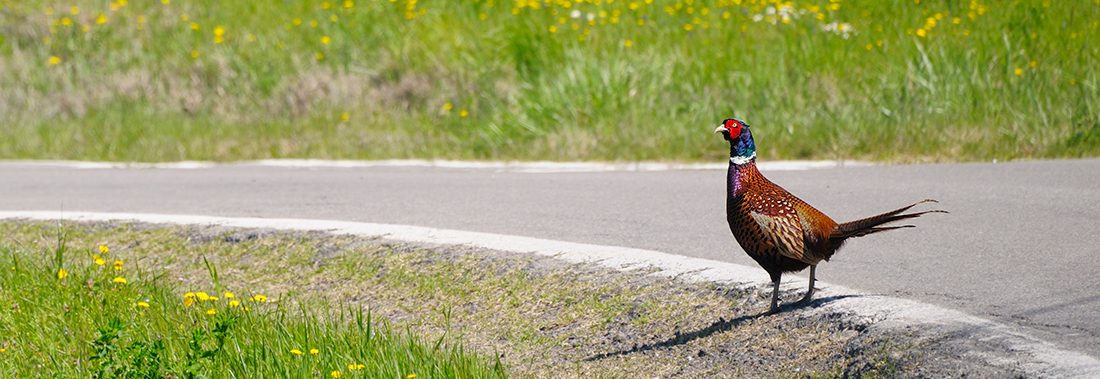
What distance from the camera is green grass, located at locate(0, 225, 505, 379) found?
3641 mm

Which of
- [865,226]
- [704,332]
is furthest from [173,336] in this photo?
[865,226]

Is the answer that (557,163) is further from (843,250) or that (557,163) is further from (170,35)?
(170,35)

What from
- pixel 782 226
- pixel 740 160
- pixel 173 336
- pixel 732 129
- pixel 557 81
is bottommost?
pixel 173 336

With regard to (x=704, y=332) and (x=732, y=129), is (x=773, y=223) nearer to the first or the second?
(x=732, y=129)

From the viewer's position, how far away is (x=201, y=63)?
1384 centimetres

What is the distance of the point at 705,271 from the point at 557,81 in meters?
6.14

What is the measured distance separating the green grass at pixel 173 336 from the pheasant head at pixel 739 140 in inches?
49.7

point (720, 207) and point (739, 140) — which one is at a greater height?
point (739, 140)

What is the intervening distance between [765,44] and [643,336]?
304 inches

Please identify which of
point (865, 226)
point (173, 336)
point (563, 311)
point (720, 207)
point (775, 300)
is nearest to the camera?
point (865, 226)

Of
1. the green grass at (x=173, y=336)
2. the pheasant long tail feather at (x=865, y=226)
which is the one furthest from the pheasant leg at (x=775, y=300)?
the green grass at (x=173, y=336)

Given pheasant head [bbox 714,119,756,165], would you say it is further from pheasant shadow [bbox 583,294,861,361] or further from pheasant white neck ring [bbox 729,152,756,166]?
pheasant shadow [bbox 583,294,861,361]

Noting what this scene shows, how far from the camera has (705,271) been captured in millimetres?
4691

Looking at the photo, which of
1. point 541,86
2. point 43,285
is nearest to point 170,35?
point 541,86
